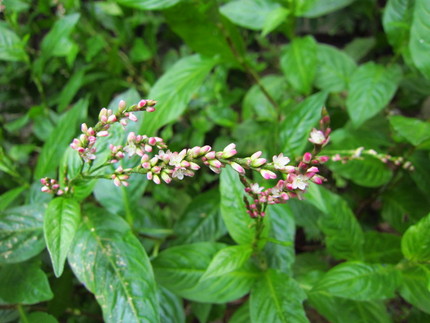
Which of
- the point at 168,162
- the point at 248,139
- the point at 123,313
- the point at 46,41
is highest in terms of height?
the point at 46,41

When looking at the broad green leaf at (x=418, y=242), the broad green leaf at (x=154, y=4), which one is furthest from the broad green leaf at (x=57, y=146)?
the broad green leaf at (x=418, y=242)

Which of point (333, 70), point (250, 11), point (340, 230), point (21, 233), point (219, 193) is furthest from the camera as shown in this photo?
point (333, 70)

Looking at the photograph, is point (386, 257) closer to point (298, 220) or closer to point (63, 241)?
point (298, 220)

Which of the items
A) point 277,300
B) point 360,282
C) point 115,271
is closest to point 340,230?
point 360,282

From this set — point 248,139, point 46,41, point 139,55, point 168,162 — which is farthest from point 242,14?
point 168,162

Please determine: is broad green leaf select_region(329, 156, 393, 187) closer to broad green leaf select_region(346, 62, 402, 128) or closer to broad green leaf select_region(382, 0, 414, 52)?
broad green leaf select_region(346, 62, 402, 128)

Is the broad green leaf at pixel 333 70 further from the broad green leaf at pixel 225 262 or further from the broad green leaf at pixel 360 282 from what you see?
the broad green leaf at pixel 225 262

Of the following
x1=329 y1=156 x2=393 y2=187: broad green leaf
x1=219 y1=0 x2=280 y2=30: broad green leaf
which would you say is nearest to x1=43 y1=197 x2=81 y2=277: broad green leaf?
x1=329 y1=156 x2=393 y2=187: broad green leaf

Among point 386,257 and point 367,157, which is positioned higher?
point 367,157

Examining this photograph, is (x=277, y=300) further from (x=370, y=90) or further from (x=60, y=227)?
(x=370, y=90)
